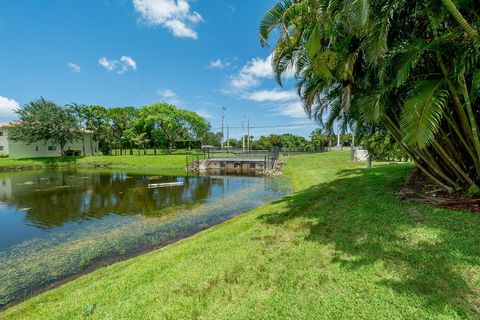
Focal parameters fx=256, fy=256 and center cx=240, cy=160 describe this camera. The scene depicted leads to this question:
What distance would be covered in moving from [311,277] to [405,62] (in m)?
3.86

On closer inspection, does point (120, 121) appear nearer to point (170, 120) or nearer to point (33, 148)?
point (170, 120)

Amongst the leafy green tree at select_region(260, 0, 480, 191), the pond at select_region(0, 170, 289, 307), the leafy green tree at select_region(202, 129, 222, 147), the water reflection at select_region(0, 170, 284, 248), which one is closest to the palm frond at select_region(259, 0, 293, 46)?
the leafy green tree at select_region(260, 0, 480, 191)

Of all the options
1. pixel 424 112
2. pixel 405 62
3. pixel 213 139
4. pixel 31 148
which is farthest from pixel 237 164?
pixel 213 139

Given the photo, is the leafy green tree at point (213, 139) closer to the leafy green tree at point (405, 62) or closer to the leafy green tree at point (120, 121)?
the leafy green tree at point (120, 121)

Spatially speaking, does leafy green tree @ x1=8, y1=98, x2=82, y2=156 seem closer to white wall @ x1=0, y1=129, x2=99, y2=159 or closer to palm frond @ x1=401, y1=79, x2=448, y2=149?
white wall @ x1=0, y1=129, x2=99, y2=159

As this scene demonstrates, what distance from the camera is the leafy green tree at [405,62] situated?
4168 millimetres

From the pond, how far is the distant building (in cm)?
2493

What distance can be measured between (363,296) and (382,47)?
3.79 metres

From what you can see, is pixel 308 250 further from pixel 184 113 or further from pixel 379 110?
pixel 184 113

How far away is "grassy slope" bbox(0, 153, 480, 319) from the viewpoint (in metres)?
2.80

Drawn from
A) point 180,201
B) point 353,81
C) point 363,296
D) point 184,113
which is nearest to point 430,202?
point 353,81

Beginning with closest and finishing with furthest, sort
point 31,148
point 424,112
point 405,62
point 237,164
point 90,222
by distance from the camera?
point 424,112 → point 405,62 → point 90,222 → point 237,164 → point 31,148

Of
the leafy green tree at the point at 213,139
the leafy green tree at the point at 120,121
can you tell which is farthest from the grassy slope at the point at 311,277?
the leafy green tree at the point at 213,139

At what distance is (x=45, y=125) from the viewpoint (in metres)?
34.6
